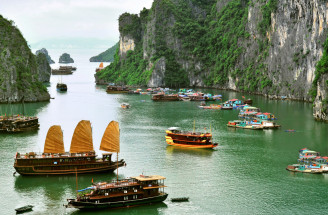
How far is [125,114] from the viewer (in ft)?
350

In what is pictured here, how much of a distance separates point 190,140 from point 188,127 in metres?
16.6

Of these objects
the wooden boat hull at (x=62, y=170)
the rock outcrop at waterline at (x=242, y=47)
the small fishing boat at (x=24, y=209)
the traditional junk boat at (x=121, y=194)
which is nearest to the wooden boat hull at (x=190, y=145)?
the wooden boat hull at (x=62, y=170)

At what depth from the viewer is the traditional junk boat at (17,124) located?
82.8m

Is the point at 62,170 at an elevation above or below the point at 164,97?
below

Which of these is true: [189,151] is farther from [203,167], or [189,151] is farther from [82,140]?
[82,140]

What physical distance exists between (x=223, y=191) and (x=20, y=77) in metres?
87.5

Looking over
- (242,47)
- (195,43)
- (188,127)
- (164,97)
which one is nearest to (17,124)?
(188,127)

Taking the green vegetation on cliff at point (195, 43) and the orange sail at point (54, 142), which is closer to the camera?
the orange sail at point (54, 142)

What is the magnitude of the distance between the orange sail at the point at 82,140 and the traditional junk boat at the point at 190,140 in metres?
18.7

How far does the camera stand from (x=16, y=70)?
404 feet

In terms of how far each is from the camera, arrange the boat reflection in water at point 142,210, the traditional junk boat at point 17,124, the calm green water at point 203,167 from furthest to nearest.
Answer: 1. the traditional junk boat at point 17,124
2. the calm green water at point 203,167
3. the boat reflection in water at point 142,210

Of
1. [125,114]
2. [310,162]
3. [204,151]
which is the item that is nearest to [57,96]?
[125,114]

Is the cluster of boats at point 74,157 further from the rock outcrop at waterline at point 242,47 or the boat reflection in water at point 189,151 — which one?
the rock outcrop at waterline at point 242,47

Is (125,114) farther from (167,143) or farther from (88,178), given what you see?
(88,178)
